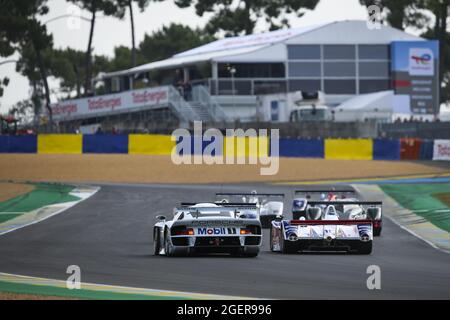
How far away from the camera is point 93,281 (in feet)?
46.4

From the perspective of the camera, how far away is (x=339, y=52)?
2899 inches

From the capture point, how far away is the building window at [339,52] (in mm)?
73375

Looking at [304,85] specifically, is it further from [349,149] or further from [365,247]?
[365,247]

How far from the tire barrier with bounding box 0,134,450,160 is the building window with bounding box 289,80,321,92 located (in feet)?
65.7

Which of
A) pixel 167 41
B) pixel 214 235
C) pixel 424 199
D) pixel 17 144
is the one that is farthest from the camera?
pixel 167 41

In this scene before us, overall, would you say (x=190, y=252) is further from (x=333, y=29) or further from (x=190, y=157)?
(x=333, y=29)

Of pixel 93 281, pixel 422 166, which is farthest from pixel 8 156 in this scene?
pixel 93 281

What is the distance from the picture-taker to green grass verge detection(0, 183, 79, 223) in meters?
30.3

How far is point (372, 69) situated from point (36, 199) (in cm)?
4304


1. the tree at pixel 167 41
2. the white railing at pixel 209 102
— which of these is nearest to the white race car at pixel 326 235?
the white railing at pixel 209 102

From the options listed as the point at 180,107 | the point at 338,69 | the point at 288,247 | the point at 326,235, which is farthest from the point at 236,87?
the point at 326,235

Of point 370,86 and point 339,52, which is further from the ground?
point 339,52

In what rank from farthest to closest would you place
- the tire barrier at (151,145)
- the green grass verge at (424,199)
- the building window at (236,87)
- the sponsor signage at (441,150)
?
the building window at (236,87) < the tire barrier at (151,145) < the sponsor signage at (441,150) < the green grass verge at (424,199)
